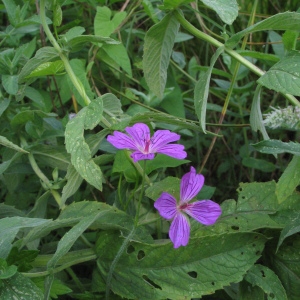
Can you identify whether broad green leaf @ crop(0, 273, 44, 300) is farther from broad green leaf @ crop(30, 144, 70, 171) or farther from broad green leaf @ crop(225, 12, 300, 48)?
broad green leaf @ crop(225, 12, 300, 48)

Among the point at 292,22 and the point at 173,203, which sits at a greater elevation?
the point at 292,22

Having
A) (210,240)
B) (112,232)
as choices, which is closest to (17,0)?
(112,232)

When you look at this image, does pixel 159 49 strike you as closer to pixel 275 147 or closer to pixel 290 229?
pixel 275 147

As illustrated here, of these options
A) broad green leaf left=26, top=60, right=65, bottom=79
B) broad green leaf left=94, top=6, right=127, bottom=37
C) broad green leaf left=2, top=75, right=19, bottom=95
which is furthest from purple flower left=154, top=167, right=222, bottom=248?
broad green leaf left=94, top=6, right=127, bottom=37

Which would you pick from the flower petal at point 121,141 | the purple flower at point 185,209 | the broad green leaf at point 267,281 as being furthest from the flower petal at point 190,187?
the broad green leaf at point 267,281

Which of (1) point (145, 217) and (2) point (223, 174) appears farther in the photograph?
(2) point (223, 174)

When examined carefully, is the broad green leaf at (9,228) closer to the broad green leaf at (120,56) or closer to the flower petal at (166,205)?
the flower petal at (166,205)

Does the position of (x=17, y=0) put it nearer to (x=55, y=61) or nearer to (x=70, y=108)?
(x=70, y=108)

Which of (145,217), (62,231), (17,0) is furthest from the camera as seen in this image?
(17,0)
